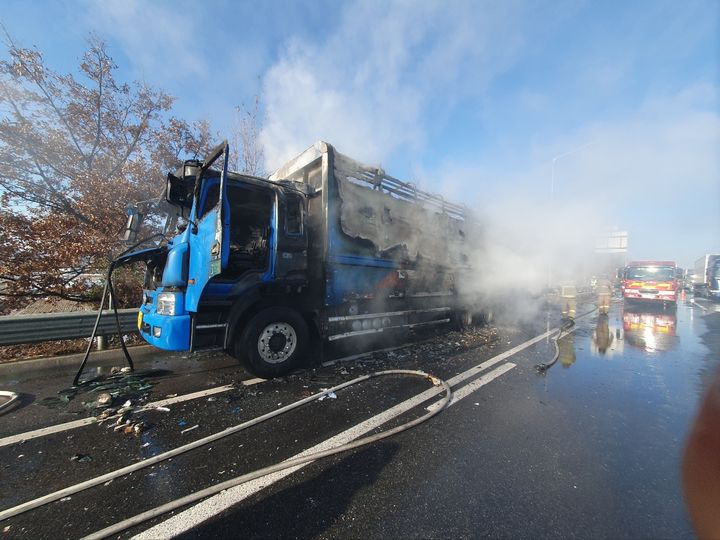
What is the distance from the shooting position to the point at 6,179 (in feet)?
21.8

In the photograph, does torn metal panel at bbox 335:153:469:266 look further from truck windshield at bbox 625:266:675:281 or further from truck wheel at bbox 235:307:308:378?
truck windshield at bbox 625:266:675:281

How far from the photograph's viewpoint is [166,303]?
3.84 m

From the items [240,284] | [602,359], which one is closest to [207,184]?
[240,284]

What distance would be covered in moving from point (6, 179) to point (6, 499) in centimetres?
822

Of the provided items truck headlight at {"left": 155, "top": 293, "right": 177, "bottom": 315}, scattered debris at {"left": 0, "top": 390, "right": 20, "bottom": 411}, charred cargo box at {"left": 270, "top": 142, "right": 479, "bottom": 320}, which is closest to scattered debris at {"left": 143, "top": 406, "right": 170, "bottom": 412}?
truck headlight at {"left": 155, "top": 293, "right": 177, "bottom": 315}

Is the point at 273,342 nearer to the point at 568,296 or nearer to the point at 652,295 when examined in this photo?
the point at 568,296

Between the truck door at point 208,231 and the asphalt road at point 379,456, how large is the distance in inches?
55.9

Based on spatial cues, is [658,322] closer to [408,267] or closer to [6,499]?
[408,267]

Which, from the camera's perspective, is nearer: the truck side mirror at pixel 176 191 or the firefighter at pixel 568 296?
the truck side mirror at pixel 176 191

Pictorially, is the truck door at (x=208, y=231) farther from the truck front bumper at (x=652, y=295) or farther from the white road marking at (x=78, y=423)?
the truck front bumper at (x=652, y=295)

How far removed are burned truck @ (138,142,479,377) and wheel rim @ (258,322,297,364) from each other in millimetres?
15

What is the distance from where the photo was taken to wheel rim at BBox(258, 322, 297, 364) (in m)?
4.11

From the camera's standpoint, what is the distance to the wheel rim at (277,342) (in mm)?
4105

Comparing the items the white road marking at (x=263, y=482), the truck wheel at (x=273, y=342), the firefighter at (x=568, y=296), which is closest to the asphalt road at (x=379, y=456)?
the white road marking at (x=263, y=482)
